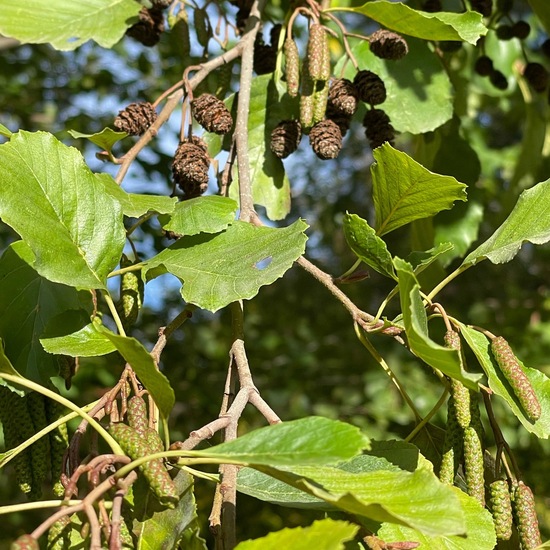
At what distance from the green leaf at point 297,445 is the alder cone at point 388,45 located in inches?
28.3

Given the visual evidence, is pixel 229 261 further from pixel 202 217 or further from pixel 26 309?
pixel 26 309

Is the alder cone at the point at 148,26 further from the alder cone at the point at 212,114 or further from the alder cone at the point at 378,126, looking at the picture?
the alder cone at the point at 378,126

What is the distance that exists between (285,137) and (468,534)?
25.6 inches

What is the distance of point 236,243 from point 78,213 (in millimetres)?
192

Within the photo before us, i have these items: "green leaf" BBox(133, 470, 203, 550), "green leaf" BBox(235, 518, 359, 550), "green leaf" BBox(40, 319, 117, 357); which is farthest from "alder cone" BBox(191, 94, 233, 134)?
"green leaf" BBox(235, 518, 359, 550)

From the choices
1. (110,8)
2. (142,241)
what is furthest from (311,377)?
(110,8)

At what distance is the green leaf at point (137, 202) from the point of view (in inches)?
37.6

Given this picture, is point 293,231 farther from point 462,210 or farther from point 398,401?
point 398,401

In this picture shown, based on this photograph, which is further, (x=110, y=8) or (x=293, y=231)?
(x=110, y=8)

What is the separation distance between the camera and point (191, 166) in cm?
108

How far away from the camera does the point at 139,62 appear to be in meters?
2.99

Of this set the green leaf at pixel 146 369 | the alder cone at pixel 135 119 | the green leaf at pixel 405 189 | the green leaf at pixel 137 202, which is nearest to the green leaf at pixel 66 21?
the alder cone at pixel 135 119

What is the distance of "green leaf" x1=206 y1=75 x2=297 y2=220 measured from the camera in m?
1.30

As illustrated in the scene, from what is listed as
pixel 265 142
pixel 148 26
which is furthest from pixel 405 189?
pixel 148 26
